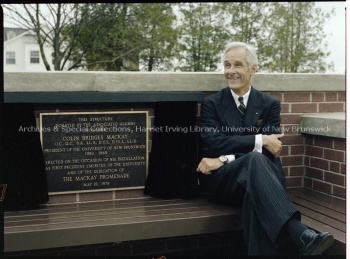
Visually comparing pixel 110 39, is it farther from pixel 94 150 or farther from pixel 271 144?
pixel 271 144

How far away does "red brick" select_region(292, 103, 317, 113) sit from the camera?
3836 mm

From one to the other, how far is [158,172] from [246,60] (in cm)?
102

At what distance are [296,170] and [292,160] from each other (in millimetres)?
96

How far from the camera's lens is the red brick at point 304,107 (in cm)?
384

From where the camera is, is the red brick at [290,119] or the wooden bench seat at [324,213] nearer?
the wooden bench seat at [324,213]

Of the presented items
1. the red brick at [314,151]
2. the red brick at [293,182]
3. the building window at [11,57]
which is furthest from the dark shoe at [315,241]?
the building window at [11,57]

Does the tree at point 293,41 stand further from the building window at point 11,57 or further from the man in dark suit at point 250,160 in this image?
the building window at point 11,57

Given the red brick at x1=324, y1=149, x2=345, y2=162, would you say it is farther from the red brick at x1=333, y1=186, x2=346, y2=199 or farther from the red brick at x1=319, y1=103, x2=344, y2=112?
the red brick at x1=319, y1=103, x2=344, y2=112

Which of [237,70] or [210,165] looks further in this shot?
[237,70]

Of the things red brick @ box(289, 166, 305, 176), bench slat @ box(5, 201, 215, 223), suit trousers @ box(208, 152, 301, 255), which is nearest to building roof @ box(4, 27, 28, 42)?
bench slat @ box(5, 201, 215, 223)

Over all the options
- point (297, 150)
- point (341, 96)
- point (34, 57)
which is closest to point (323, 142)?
point (297, 150)

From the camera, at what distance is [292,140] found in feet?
12.7

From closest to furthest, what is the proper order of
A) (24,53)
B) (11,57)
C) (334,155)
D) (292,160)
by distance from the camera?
(334,155), (292,160), (24,53), (11,57)

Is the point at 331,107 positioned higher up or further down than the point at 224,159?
higher up
